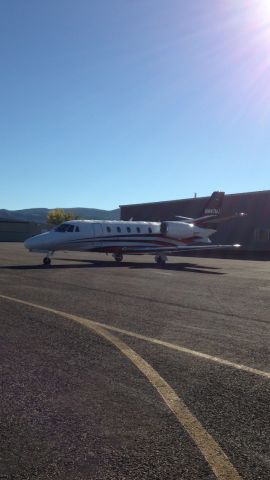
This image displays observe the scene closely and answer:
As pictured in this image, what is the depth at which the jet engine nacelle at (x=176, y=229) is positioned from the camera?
33594 mm

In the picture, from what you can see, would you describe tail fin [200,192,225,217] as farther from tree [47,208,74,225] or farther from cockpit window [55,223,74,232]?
tree [47,208,74,225]

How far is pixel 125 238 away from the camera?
31578 mm

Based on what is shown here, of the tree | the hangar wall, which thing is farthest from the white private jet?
the tree

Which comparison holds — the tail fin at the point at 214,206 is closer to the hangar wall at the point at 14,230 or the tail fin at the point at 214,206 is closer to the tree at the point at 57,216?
the hangar wall at the point at 14,230

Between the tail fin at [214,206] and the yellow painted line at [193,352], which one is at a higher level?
the tail fin at [214,206]

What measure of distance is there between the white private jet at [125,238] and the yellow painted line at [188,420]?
1969 centimetres

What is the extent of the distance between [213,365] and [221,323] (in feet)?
11.2

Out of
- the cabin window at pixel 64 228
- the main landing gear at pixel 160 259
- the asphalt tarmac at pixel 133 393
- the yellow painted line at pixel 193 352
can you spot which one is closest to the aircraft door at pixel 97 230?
the cabin window at pixel 64 228

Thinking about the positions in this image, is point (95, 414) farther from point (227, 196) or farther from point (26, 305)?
point (227, 196)

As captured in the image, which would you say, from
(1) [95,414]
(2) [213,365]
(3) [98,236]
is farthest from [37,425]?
(3) [98,236]

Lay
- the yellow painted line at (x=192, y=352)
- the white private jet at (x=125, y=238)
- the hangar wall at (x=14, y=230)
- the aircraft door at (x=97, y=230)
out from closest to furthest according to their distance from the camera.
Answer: the yellow painted line at (x=192, y=352), the white private jet at (x=125, y=238), the aircraft door at (x=97, y=230), the hangar wall at (x=14, y=230)

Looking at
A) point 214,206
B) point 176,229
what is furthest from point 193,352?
point 214,206

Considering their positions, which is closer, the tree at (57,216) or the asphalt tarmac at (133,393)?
the asphalt tarmac at (133,393)

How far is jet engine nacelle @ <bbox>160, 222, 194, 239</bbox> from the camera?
33.6 metres
